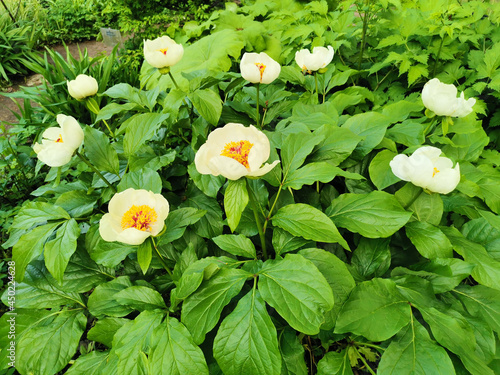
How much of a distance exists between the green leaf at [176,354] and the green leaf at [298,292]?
0.22 m

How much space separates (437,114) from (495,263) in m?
0.53

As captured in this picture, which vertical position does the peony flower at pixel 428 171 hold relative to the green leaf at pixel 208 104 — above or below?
below

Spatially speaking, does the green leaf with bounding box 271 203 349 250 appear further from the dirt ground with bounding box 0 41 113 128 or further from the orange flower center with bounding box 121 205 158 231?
the dirt ground with bounding box 0 41 113 128

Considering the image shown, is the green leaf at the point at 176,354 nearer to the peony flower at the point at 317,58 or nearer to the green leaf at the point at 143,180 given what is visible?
the green leaf at the point at 143,180

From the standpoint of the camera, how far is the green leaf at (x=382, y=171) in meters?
1.08

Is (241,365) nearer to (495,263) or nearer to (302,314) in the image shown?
(302,314)

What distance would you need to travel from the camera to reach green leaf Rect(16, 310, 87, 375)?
977 millimetres

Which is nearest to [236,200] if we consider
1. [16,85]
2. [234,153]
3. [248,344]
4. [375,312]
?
[234,153]

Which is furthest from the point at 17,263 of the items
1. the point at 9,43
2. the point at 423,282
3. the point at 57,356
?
the point at 9,43

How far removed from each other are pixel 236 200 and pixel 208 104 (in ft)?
1.78

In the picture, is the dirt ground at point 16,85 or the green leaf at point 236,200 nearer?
the green leaf at point 236,200

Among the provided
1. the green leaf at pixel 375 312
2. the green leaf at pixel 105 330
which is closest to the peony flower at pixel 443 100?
the green leaf at pixel 375 312

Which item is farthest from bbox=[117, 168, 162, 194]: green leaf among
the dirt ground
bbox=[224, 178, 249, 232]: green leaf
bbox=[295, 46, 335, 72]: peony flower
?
the dirt ground

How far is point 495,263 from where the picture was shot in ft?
2.99
